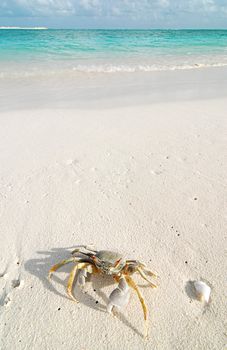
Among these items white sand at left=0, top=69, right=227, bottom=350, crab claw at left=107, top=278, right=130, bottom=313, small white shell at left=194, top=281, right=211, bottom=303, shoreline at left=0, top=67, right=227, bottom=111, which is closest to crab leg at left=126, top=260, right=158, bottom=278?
white sand at left=0, top=69, right=227, bottom=350

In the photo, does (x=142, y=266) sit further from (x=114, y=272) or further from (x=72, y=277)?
(x=72, y=277)

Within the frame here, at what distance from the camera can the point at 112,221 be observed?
2.95m

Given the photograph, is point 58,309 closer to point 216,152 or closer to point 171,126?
point 216,152

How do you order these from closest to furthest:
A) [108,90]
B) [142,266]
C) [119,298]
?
1. [119,298]
2. [142,266]
3. [108,90]

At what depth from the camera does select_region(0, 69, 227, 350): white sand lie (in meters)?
2.03

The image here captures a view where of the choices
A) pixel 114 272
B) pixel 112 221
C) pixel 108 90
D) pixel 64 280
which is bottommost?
pixel 64 280

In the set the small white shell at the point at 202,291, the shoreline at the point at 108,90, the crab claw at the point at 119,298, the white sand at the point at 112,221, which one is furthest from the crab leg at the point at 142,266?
the shoreline at the point at 108,90

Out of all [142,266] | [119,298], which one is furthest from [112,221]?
[119,298]

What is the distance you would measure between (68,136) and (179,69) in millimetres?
9130

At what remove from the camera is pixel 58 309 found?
2.15 meters

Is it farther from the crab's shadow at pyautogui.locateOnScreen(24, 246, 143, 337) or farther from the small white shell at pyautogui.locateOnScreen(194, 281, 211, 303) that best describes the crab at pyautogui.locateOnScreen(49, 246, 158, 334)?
the small white shell at pyautogui.locateOnScreen(194, 281, 211, 303)

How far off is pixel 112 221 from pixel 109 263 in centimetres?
85

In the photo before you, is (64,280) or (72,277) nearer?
(72,277)

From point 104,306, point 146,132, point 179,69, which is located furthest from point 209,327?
point 179,69
